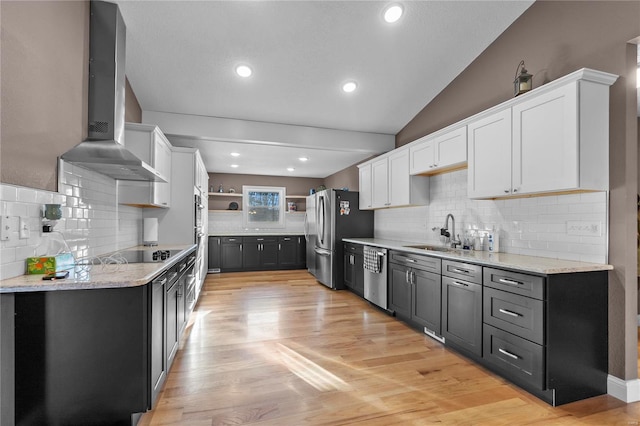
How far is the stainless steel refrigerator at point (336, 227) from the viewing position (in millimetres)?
5375

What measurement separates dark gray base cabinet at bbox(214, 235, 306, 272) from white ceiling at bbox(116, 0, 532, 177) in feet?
9.70

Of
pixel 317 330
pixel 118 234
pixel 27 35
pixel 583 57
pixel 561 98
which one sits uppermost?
pixel 583 57

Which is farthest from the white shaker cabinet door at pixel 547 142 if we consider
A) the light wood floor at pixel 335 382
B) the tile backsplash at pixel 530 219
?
the light wood floor at pixel 335 382

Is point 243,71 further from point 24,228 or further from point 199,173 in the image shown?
point 24,228

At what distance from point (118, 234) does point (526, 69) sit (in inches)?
173

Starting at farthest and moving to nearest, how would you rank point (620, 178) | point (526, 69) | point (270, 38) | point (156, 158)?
point (156, 158)
point (270, 38)
point (526, 69)
point (620, 178)

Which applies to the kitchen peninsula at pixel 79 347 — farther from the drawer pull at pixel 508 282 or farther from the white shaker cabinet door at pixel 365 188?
the white shaker cabinet door at pixel 365 188

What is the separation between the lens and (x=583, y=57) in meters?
2.43

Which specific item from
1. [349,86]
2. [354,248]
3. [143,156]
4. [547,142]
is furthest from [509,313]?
[143,156]

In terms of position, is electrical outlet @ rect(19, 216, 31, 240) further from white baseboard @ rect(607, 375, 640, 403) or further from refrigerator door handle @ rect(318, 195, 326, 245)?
refrigerator door handle @ rect(318, 195, 326, 245)

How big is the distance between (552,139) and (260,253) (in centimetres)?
598

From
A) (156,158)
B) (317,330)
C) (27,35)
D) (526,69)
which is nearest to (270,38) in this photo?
(156,158)

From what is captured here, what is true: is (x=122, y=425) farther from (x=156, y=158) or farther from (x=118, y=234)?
(x=156, y=158)

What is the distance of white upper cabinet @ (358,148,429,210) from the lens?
4.18 metres
